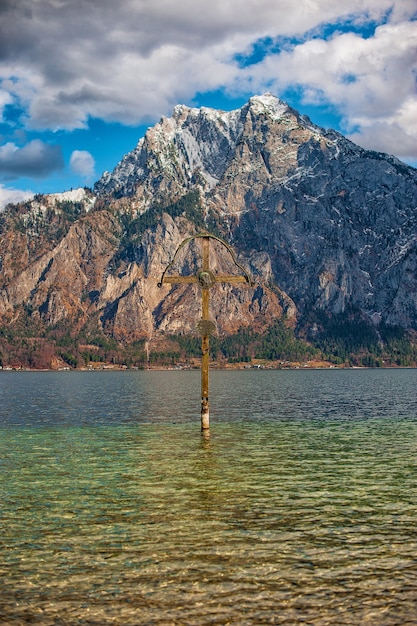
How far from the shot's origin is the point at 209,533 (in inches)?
1095

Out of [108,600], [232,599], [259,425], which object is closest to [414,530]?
[232,599]

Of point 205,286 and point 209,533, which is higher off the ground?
point 205,286

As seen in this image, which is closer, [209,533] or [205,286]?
[209,533]

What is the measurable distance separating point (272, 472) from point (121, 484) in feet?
33.9

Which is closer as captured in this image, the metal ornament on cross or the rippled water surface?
the rippled water surface

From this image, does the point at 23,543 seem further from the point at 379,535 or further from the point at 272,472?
the point at 272,472

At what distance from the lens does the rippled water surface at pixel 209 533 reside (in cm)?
2011

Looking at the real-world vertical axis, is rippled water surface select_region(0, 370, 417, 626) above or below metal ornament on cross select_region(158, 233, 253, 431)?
below

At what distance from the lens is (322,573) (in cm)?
2272

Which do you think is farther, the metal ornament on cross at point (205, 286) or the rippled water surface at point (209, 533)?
the metal ornament on cross at point (205, 286)

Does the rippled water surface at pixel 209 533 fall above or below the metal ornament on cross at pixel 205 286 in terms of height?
below

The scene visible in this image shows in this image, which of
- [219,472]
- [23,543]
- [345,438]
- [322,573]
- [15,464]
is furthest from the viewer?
[345,438]

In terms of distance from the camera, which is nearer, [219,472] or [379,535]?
[379,535]

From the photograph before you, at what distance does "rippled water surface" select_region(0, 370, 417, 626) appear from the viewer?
20.1 m
